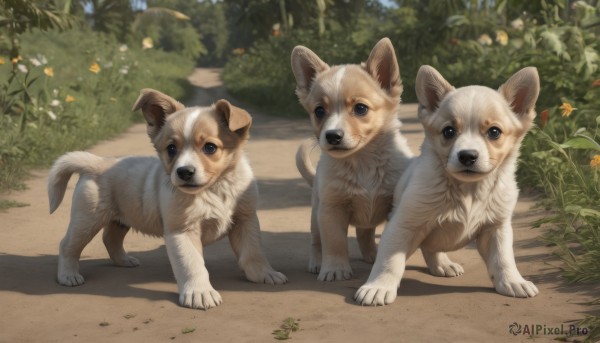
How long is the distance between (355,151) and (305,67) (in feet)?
2.81

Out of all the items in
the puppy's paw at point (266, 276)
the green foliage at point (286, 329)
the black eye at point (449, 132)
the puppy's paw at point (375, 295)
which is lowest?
the puppy's paw at point (266, 276)

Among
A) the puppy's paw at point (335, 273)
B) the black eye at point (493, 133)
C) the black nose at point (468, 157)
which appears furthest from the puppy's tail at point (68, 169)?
the black eye at point (493, 133)

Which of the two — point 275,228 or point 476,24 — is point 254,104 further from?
point 275,228

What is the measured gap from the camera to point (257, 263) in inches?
202

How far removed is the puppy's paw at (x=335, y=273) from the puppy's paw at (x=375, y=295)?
0.60 m

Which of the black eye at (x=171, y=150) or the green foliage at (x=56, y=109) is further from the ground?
the black eye at (x=171, y=150)

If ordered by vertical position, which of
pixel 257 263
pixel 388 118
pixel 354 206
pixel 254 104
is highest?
pixel 388 118

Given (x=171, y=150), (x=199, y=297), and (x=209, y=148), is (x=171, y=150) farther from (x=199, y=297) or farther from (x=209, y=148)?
(x=199, y=297)

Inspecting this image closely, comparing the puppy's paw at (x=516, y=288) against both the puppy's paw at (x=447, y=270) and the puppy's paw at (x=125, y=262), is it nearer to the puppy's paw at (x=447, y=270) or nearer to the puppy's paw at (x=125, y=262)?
the puppy's paw at (x=447, y=270)

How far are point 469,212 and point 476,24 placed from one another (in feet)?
53.1

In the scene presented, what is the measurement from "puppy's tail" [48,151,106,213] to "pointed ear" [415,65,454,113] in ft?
8.43

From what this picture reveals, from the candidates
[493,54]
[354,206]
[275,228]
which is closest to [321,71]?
[354,206]

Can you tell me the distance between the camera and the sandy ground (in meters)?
3.99

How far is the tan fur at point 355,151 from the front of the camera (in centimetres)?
504
